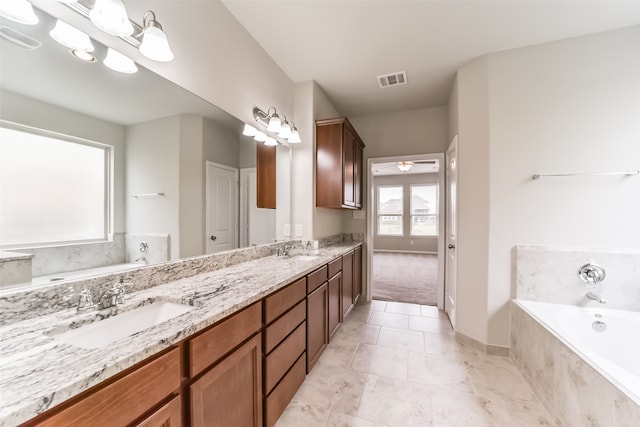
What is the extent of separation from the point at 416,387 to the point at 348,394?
53cm

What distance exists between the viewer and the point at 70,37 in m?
1.05

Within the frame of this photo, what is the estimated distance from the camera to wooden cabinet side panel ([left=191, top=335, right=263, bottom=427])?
96cm

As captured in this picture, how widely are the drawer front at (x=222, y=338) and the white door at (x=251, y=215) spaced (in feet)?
3.04

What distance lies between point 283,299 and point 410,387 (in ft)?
4.06

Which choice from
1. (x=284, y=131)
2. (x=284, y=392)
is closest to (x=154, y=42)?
(x=284, y=131)

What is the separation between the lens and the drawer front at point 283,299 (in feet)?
4.53

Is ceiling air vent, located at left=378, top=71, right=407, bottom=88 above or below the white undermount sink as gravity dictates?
above

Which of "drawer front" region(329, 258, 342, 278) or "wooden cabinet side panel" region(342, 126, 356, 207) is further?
"wooden cabinet side panel" region(342, 126, 356, 207)

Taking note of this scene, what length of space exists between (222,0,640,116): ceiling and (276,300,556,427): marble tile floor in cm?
286

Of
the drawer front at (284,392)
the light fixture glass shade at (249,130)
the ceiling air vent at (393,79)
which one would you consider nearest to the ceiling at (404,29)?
the ceiling air vent at (393,79)

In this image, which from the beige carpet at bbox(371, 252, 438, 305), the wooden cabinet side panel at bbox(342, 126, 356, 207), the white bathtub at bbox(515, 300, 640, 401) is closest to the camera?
the white bathtub at bbox(515, 300, 640, 401)

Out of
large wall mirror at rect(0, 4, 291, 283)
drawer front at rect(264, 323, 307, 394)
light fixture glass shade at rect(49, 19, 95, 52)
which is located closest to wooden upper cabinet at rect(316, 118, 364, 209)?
large wall mirror at rect(0, 4, 291, 283)

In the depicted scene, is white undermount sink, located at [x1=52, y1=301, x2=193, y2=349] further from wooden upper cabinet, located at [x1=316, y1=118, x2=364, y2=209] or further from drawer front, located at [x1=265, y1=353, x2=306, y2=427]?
wooden upper cabinet, located at [x1=316, y1=118, x2=364, y2=209]

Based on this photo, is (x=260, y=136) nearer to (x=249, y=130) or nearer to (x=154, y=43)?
(x=249, y=130)
